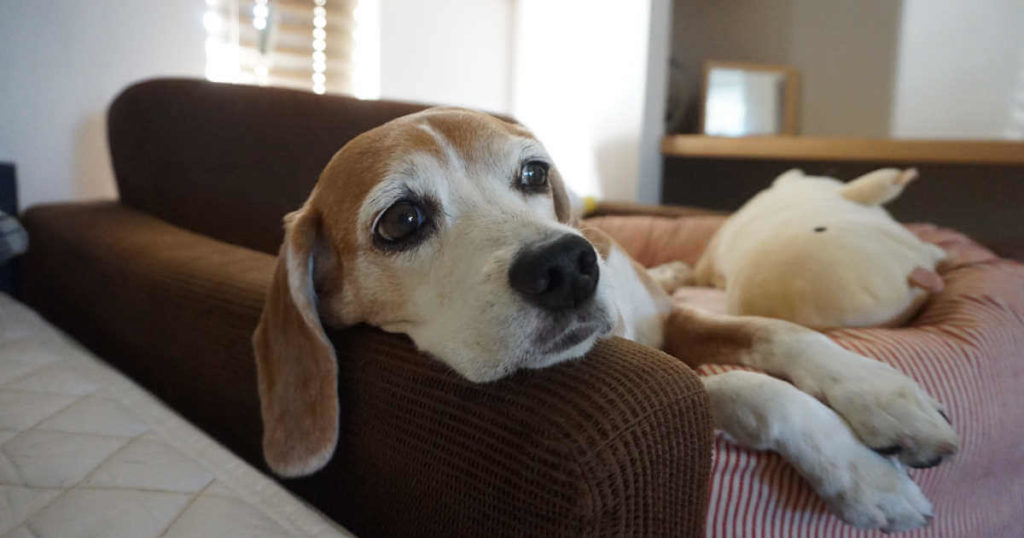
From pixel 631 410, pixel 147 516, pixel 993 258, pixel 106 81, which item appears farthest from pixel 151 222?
pixel 993 258

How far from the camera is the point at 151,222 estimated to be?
79.7 inches

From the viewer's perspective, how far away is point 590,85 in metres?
3.89

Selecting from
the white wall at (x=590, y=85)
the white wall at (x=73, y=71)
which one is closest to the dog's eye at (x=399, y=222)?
the white wall at (x=73, y=71)

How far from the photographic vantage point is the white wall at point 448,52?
356cm

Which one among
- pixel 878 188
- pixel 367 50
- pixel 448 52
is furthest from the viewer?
pixel 448 52

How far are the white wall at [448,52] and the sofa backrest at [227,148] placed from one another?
1368mm

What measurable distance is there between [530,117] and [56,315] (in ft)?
10.1

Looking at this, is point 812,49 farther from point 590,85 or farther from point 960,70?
point 590,85

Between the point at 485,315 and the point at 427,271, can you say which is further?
the point at 427,271

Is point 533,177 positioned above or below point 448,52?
below

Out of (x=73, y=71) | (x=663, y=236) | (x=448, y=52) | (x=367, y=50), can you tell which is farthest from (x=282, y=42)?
(x=663, y=236)

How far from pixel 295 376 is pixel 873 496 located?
935mm

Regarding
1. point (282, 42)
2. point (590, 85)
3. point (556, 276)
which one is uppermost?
point (282, 42)

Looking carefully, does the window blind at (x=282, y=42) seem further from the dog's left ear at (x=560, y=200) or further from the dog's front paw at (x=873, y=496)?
the dog's front paw at (x=873, y=496)
